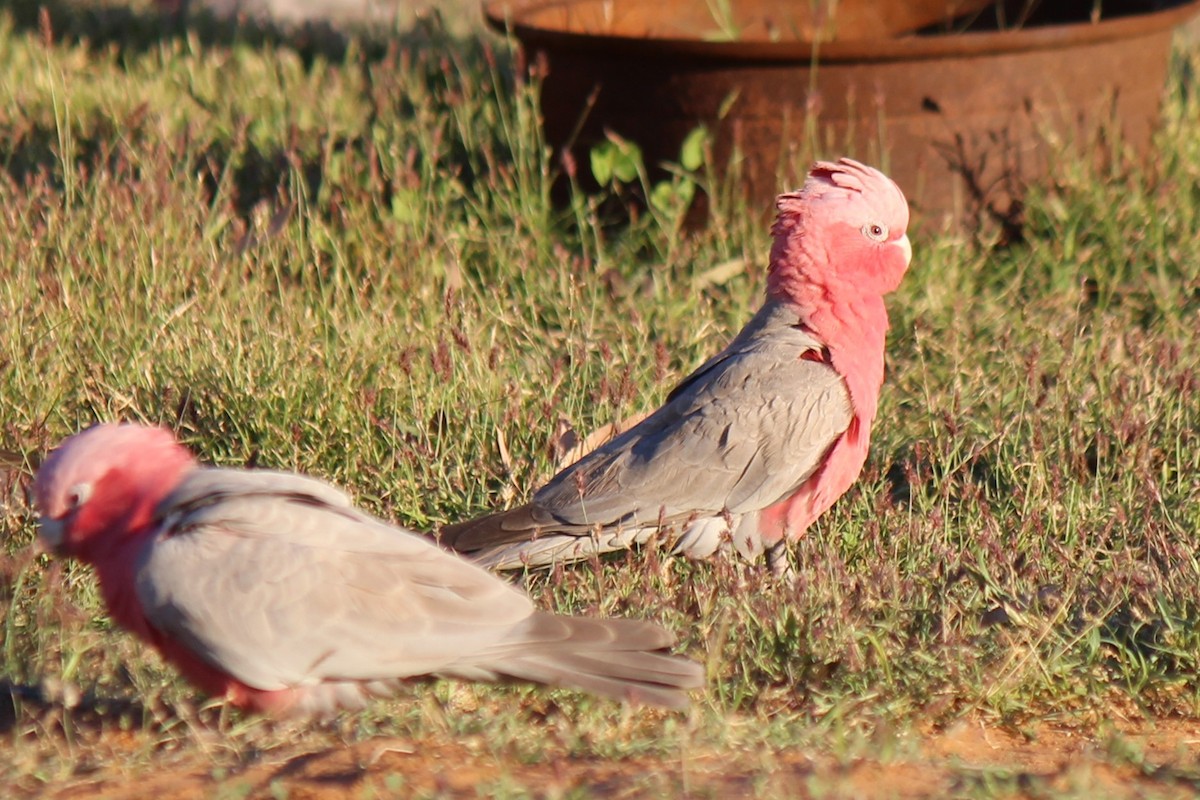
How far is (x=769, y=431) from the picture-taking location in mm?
3783

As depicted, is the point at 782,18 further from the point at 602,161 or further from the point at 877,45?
the point at 602,161

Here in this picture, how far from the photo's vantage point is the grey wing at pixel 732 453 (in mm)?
3756

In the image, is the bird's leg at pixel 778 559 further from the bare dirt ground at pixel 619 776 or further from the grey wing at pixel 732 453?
the bare dirt ground at pixel 619 776

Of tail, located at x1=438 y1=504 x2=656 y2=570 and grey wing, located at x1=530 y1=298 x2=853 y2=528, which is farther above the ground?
grey wing, located at x1=530 y1=298 x2=853 y2=528

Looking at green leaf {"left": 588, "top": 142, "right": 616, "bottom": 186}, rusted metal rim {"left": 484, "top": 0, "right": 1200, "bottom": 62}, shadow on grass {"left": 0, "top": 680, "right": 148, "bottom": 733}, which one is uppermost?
rusted metal rim {"left": 484, "top": 0, "right": 1200, "bottom": 62}

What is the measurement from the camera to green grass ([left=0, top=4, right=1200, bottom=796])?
10.4 feet

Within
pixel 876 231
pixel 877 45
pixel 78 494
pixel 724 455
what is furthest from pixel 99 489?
pixel 877 45

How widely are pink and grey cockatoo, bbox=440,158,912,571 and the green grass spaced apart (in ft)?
0.44

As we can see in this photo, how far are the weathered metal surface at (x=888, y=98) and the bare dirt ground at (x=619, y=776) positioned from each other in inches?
113

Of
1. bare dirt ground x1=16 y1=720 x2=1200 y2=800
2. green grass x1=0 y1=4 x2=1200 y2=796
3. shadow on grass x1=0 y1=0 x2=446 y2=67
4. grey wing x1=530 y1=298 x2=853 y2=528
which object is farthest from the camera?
shadow on grass x1=0 y1=0 x2=446 y2=67

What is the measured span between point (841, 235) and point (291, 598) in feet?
Answer: 5.89

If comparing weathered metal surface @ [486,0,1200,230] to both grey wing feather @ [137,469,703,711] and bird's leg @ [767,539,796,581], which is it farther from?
grey wing feather @ [137,469,703,711]

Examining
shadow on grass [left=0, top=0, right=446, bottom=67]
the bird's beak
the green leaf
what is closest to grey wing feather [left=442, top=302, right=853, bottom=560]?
the bird's beak

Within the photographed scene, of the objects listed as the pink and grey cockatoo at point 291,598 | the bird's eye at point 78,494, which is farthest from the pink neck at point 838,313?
the bird's eye at point 78,494
